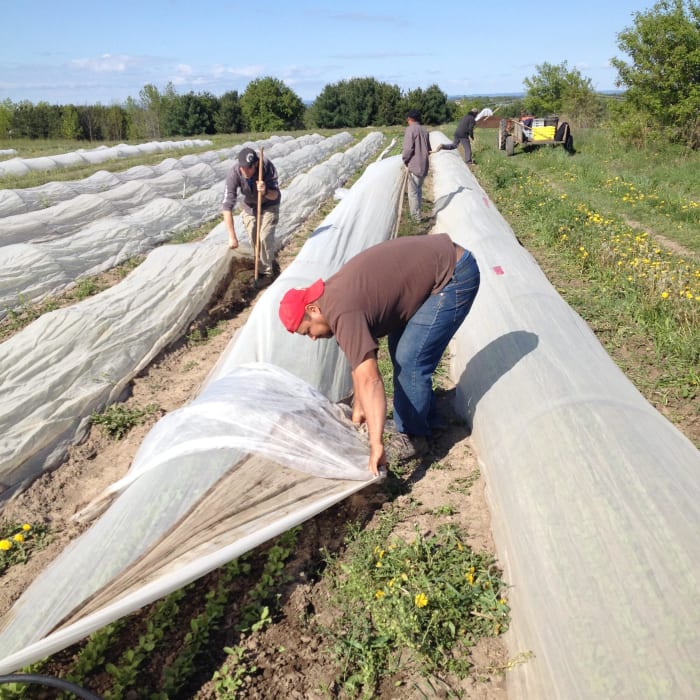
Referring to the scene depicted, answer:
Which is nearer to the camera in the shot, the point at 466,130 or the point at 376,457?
the point at 376,457

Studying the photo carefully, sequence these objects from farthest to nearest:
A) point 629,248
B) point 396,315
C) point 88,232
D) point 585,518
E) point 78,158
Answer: point 78,158
point 88,232
point 629,248
point 396,315
point 585,518

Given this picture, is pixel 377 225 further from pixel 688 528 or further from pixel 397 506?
pixel 688 528

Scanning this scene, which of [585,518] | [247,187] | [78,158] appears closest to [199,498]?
[585,518]

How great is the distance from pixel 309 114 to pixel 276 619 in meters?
53.8

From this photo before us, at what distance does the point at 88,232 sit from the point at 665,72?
14.8 metres

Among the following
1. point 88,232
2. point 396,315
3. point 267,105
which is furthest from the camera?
point 267,105

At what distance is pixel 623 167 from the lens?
44.0 feet

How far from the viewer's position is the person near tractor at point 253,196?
586cm

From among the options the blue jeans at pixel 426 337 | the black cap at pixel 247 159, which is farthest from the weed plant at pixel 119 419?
the black cap at pixel 247 159

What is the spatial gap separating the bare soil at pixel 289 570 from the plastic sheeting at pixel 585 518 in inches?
7.3

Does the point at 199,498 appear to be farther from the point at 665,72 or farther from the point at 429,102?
the point at 429,102

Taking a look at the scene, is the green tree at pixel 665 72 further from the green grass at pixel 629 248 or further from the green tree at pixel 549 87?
the green tree at pixel 549 87

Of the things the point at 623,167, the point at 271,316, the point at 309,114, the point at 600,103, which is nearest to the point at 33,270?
the point at 271,316

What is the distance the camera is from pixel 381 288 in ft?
8.46
